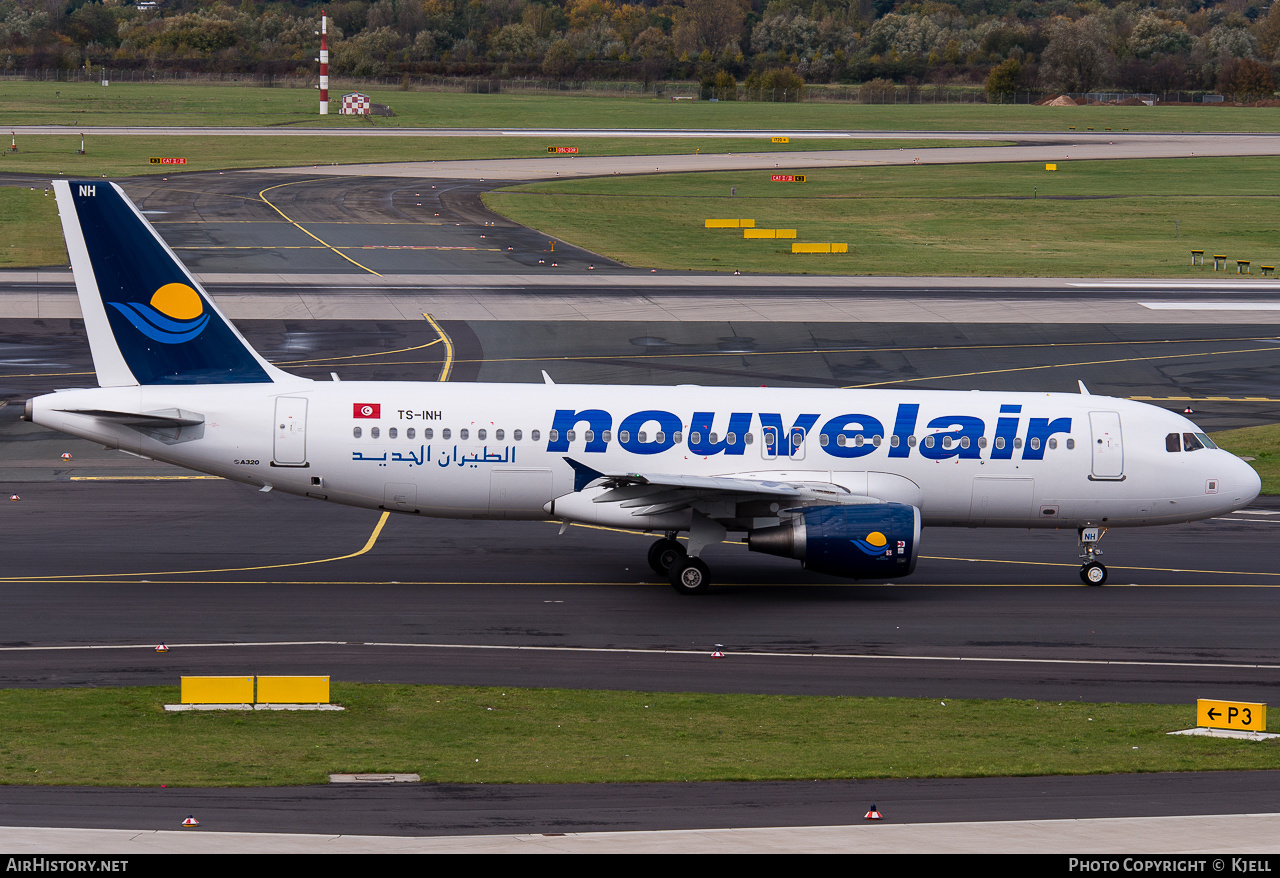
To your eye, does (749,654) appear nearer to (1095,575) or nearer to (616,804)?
(616,804)

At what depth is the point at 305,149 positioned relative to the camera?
138250 millimetres

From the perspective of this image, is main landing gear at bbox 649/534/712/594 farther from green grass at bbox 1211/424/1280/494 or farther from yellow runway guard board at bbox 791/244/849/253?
yellow runway guard board at bbox 791/244/849/253

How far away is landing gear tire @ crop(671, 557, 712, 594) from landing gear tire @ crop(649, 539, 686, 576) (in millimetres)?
944

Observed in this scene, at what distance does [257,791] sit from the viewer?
1833cm

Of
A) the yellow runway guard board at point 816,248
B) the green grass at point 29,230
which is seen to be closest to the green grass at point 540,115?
the green grass at point 29,230

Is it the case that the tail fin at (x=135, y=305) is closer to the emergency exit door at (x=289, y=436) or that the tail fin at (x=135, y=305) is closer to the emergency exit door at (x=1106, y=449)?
the emergency exit door at (x=289, y=436)

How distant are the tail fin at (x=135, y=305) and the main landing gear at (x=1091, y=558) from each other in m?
19.8

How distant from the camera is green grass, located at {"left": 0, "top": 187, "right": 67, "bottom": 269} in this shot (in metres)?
76.8

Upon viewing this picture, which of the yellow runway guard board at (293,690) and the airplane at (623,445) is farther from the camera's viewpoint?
the airplane at (623,445)

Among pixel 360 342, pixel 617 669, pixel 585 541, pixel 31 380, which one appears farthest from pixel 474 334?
pixel 617 669

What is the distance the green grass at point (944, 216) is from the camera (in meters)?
86.1

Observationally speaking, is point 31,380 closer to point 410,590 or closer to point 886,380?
point 410,590

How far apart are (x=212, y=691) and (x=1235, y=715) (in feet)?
54.2

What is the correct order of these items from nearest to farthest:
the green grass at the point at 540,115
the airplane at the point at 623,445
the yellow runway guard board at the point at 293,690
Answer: the yellow runway guard board at the point at 293,690
the airplane at the point at 623,445
the green grass at the point at 540,115
